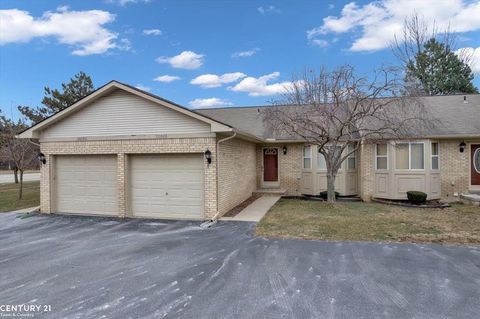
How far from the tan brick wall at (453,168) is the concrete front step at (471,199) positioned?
565mm

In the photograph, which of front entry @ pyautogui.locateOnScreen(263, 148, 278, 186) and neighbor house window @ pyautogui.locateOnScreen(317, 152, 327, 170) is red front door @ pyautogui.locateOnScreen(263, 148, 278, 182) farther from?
neighbor house window @ pyautogui.locateOnScreen(317, 152, 327, 170)

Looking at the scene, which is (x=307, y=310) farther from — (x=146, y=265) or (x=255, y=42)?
(x=255, y=42)

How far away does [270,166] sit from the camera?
16234 mm

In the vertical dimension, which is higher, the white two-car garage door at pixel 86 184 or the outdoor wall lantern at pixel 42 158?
the outdoor wall lantern at pixel 42 158

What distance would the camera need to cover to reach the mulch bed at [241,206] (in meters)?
10.2

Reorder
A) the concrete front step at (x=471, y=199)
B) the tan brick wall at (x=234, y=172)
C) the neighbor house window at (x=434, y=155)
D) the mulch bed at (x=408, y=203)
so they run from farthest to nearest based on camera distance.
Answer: the neighbor house window at (x=434, y=155) → the mulch bed at (x=408, y=203) → the concrete front step at (x=471, y=199) → the tan brick wall at (x=234, y=172)

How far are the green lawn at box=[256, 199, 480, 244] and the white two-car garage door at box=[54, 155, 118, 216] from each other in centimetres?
557

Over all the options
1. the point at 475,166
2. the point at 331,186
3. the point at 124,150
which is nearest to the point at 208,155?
the point at 124,150

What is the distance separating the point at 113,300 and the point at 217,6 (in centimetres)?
1563

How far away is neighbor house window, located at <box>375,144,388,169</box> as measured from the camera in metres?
13.5

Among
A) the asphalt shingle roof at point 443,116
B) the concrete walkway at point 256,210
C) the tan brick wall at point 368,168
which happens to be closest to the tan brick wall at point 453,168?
the asphalt shingle roof at point 443,116

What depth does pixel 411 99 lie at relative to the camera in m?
11.6

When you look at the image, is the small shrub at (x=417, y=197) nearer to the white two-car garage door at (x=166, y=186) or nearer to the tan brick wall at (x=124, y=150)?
the tan brick wall at (x=124, y=150)

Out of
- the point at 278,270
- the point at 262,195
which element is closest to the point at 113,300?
the point at 278,270
